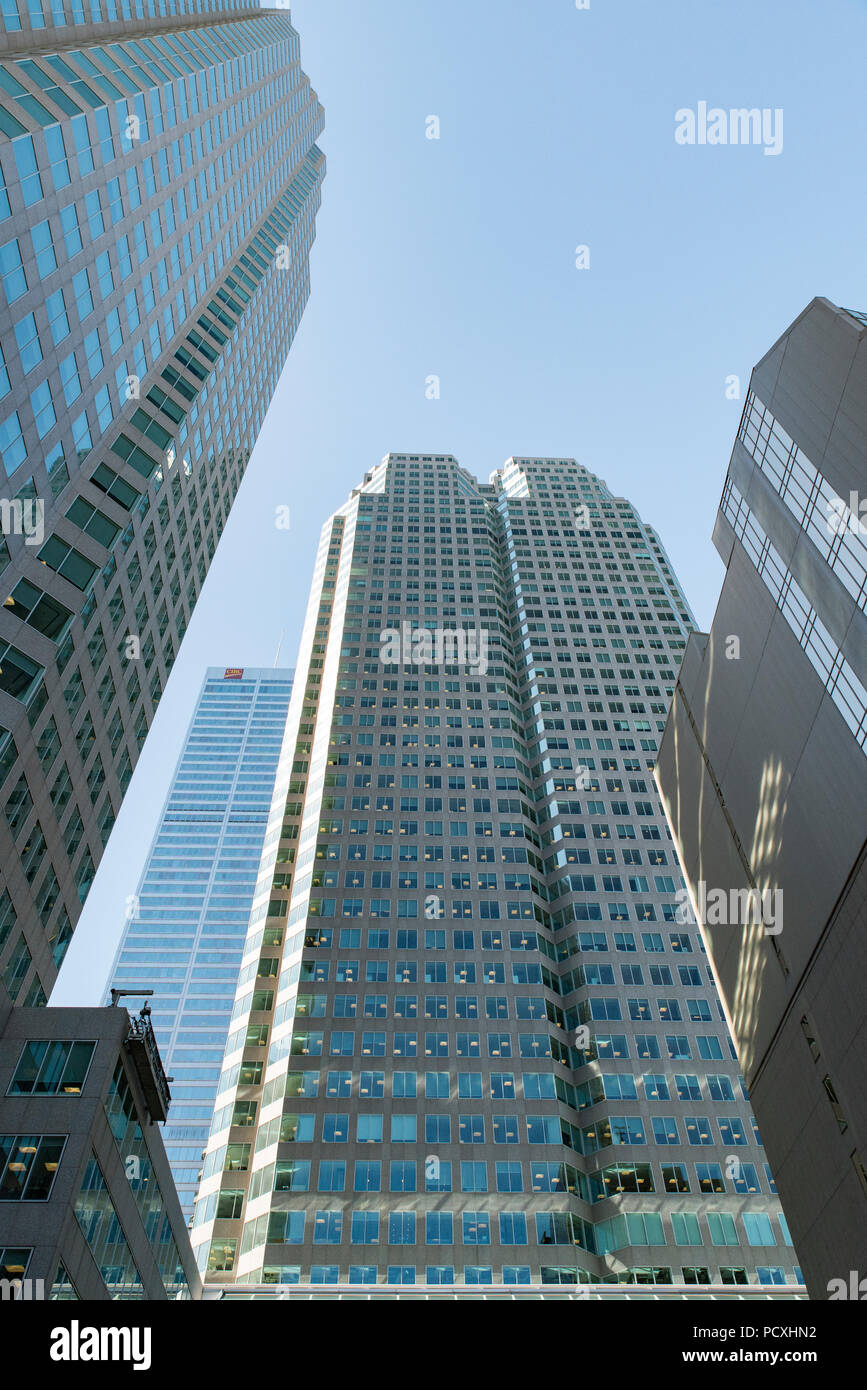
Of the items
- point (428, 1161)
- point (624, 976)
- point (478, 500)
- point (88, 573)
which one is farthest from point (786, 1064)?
point (478, 500)

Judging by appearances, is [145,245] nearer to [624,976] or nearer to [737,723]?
[737,723]

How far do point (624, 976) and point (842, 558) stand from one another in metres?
50.7

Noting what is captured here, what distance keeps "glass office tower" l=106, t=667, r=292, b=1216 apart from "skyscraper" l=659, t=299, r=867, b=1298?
108873 millimetres

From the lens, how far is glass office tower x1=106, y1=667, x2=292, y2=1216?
136 metres

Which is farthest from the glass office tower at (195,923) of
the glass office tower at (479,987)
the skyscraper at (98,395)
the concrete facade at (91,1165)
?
the concrete facade at (91,1165)

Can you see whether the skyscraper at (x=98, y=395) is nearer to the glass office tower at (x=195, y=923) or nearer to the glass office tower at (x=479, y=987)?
the glass office tower at (x=479, y=987)

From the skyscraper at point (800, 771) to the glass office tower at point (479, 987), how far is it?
22.2 metres

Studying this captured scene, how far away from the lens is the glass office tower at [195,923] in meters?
136

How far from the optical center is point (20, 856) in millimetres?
39719

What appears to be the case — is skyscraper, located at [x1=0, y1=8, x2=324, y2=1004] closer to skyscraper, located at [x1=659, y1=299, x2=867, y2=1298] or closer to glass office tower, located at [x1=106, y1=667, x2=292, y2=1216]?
skyscraper, located at [x1=659, y1=299, x2=867, y2=1298]

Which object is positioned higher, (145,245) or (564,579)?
(564,579)

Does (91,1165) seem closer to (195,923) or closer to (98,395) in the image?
(98,395)

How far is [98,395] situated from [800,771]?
133 feet
